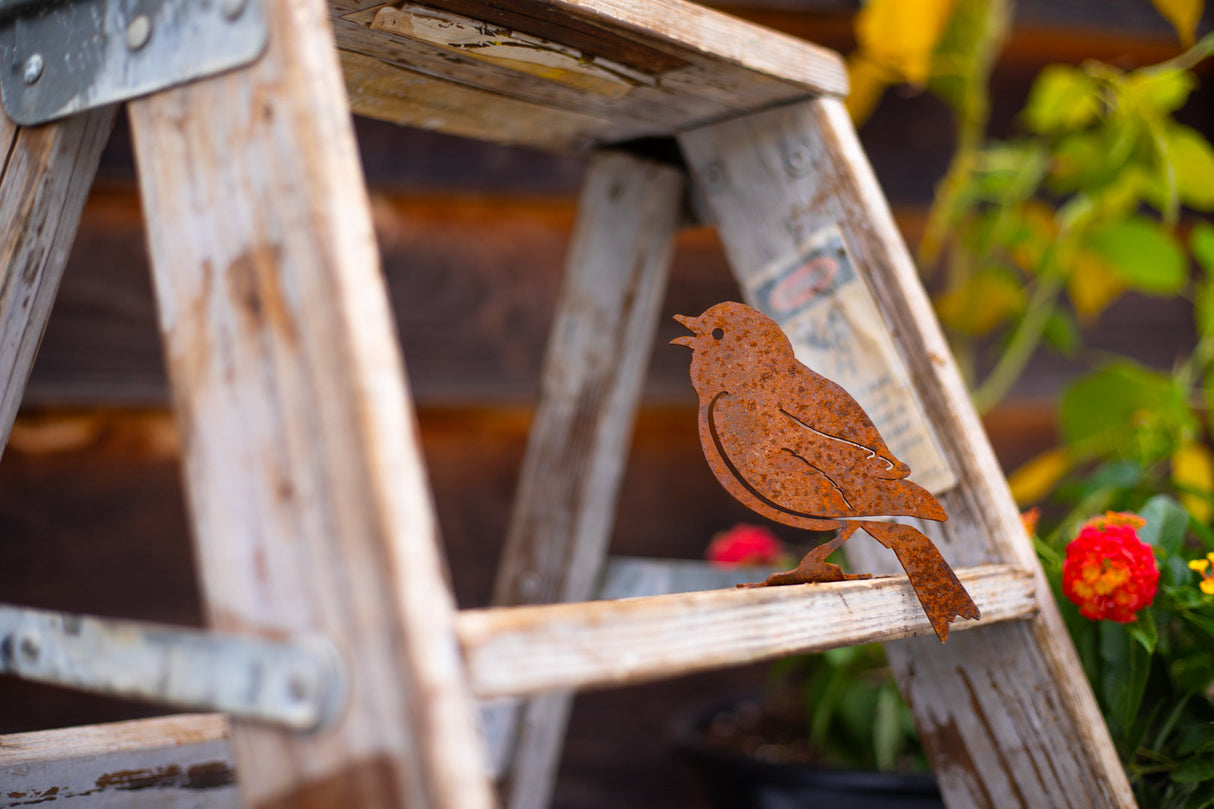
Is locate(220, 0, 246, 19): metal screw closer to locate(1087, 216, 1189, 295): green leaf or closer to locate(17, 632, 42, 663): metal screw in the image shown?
locate(17, 632, 42, 663): metal screw

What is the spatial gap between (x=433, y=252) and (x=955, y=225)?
76 centimetres

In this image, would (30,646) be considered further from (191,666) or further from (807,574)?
(807,574)

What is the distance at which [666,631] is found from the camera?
445 millimetres

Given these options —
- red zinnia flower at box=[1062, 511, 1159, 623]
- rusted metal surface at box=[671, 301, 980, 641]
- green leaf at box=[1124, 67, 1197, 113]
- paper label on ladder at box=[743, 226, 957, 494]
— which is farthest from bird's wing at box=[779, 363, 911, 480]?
green leaf at box=[1124, 67, 1197, 113]

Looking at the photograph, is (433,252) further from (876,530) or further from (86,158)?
(876,530)

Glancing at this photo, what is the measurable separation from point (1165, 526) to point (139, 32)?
84 centimetres

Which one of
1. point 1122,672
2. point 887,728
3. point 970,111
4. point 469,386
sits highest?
point 970,111

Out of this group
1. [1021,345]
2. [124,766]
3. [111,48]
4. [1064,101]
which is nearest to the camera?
[111,48]

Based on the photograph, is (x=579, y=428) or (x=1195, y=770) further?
(x=579, y=428)

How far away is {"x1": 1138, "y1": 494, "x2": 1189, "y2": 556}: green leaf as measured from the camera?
822 millimetres

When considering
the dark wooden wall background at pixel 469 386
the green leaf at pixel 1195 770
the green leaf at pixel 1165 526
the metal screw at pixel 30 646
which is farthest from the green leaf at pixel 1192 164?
the metal screw at pixel 30 646

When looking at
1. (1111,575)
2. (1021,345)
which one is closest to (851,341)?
(1111,575)

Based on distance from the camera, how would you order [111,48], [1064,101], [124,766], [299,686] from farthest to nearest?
[1064,101] < [124,766] < [111,48] < [299,686]

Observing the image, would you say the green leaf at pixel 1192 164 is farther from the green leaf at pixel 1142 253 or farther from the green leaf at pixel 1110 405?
the green leaf at pixel 1110 405
